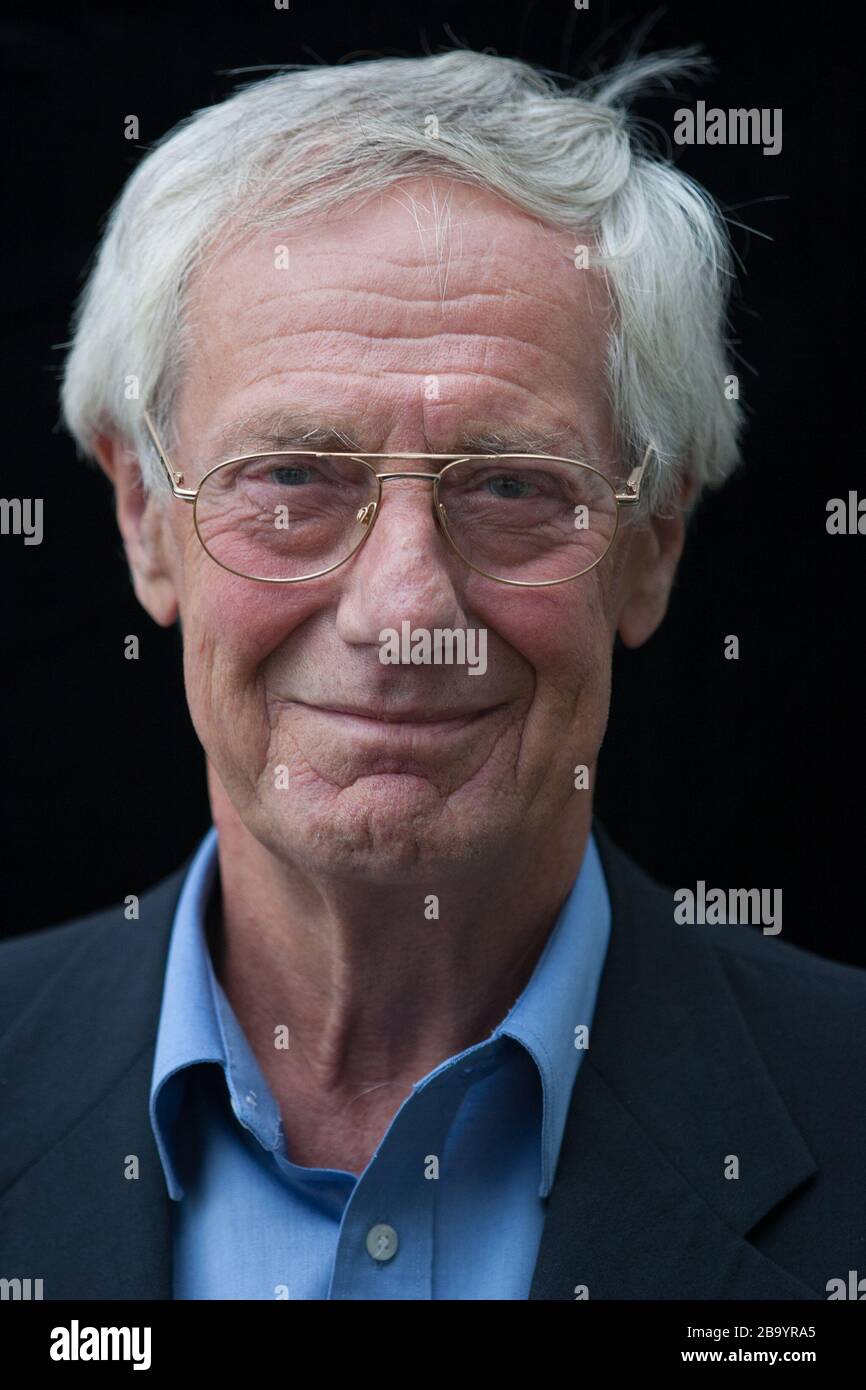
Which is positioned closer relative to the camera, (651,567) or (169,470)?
(169,470)

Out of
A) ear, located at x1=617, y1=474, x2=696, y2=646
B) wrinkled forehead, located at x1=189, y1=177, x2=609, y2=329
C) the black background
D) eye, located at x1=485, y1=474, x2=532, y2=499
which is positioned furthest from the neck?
the black background

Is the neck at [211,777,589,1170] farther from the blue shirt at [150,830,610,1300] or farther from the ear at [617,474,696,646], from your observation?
the ear at [617,474,696,646]

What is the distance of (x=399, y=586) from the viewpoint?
207 centimetres

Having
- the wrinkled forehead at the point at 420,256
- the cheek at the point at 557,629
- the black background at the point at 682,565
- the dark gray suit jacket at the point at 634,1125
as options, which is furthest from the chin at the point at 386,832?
the black background at the point at 682,565

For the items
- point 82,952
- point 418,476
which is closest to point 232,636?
point 418,476

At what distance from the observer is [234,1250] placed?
2.21 metres

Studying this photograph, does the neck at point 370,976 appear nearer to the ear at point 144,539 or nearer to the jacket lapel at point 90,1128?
the jacket lapel at point 90,1128

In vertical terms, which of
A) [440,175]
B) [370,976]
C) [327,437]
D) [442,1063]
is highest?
[440,175]

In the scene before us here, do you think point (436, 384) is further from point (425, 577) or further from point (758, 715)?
point (758, 715)

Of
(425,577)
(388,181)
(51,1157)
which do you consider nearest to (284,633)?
(425,577)

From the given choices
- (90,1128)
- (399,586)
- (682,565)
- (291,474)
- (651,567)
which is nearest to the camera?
(399,586)

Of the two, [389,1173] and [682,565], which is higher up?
[682,565]

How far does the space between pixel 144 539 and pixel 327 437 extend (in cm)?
52

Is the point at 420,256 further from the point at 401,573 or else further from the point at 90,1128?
the point at 90,1128
